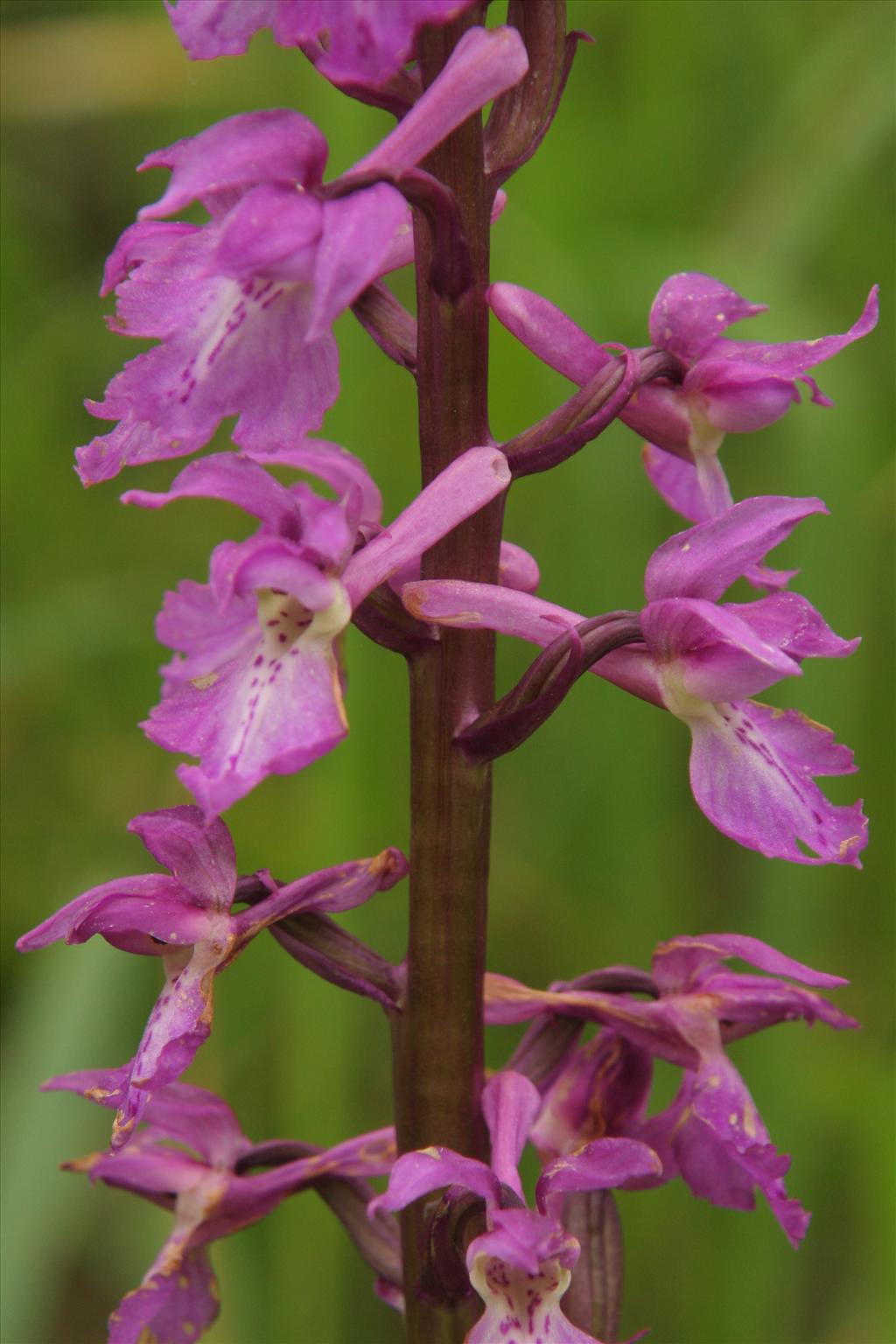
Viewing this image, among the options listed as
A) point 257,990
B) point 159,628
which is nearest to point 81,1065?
point 257,990

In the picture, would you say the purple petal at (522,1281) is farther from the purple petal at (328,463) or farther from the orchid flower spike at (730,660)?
the purple petal at (328,463)

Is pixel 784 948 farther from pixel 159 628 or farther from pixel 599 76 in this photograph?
pixel 599 76

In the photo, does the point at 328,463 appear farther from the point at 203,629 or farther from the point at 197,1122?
the point at 197,1122

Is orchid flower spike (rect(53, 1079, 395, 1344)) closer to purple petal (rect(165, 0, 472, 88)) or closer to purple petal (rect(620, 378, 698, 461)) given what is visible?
purple petal (rect(620, 378, 698, 461))

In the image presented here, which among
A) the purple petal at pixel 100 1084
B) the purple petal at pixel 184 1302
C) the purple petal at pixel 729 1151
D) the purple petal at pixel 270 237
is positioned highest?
the purple petal at pixel 270 237

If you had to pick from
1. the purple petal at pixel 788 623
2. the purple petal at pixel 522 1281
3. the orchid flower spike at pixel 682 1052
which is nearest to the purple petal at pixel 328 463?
the purple petal at pixel 788 623

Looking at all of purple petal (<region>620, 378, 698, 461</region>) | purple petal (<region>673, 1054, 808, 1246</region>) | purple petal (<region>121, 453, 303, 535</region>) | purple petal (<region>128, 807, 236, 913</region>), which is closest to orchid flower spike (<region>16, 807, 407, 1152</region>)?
purple petal (<region>128, 807, 236, 913</region>)
